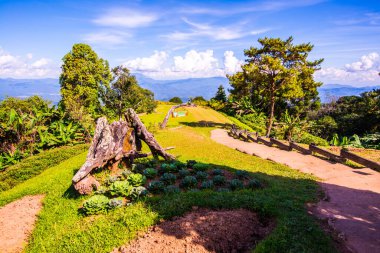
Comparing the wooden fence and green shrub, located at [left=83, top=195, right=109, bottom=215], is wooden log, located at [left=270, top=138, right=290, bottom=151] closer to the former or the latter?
the wooden fence

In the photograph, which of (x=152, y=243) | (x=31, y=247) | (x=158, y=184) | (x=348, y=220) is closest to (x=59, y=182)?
(x=31, y=247)

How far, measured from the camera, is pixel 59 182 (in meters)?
12.2

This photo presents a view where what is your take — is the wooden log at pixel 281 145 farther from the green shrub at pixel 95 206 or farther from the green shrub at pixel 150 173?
the green shrub at pixel 95 206

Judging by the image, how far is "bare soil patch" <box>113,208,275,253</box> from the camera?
22.0ft

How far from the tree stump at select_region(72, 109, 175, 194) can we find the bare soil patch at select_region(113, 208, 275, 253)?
3850 mm

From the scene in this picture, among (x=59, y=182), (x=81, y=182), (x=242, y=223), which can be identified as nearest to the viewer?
(x=242, y=223)

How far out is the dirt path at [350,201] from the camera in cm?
708

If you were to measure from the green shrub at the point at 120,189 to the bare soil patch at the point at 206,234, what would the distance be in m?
2.62

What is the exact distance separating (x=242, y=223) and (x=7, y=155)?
61.8 feet

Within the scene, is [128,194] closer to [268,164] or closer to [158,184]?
[158,184]

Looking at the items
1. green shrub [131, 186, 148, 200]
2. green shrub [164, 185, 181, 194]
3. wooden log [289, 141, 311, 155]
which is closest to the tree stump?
green shrub [131, 186, 148, 200]

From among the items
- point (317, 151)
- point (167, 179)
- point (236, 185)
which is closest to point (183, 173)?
point (167, 179)

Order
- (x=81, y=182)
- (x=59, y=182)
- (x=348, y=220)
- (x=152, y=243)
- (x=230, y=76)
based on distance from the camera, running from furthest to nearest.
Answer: (x=230, y=76) → (x=59, y=182) → (x=81, y=182) → (x=348, y=220) → (x=152, y=243)

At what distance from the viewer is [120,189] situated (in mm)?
9680
